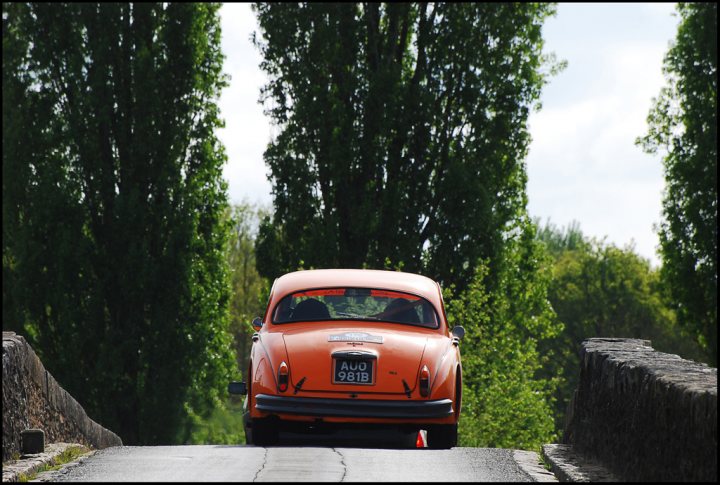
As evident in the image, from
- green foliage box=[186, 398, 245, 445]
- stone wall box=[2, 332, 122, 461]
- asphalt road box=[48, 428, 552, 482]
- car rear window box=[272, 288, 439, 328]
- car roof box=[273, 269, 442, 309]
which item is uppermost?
car roof box=[273, 269, 442, 309]

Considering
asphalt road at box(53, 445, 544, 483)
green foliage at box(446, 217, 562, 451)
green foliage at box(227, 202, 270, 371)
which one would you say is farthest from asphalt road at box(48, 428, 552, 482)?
green foliage at box(227, 202, 270, 371)

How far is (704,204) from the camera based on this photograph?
31.0m

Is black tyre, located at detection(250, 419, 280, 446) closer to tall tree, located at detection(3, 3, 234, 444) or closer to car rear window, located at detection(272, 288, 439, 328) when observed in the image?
car rear window, located at detection(272, 288, 439, 328)

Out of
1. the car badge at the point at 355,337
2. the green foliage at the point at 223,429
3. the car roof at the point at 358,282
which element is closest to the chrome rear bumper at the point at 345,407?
the car badge at the point at 355,337

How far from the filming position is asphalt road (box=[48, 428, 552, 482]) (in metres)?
8.48

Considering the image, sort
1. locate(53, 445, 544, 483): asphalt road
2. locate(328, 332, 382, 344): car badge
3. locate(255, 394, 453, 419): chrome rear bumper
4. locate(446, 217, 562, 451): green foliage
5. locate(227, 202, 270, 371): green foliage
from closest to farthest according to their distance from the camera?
locate(53, 445, 544, 483): asphalt road, locate(255, 394, 453, 419): chrome rear bumper, locate(328, 332, 382, 344): car badge, locate(446, 217, 562, 451): green foliage, locate(227, 202, 270, 371): green foliage

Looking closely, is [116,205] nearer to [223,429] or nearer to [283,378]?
[283,378]

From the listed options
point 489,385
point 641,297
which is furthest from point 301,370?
point 641,297

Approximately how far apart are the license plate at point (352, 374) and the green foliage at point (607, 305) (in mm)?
49066

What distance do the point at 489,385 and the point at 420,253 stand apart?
3.69 meters

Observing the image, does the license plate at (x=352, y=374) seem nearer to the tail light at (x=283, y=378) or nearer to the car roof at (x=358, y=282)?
the tail light at (x=283, y=378)

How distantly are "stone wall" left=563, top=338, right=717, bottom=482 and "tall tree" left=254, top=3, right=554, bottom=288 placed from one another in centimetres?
1801

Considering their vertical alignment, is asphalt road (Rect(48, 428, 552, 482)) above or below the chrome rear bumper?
below

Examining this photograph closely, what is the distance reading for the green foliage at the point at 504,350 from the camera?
26297 millimetres
